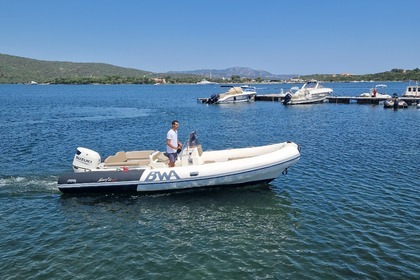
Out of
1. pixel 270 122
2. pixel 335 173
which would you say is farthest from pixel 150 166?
pixel 270 122

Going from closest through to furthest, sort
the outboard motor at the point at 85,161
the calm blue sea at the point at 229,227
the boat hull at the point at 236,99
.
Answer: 1. the calm blue sea at the point at 229,227
2. the outboard motor at the point at 85,161
3. the boat hull at the point at 236,99

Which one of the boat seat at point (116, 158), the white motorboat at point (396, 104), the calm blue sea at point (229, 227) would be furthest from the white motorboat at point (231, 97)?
the boat seat at point (116, 158)

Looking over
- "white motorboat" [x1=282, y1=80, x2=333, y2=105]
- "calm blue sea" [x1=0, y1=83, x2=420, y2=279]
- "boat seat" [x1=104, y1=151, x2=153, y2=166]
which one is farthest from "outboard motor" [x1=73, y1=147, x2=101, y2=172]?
"white motorboat" [x1=282, y1=80, x2=333, y2=105]

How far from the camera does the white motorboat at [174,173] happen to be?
1366 cm

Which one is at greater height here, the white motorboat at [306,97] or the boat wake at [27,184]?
the white motorboat at [306,97]

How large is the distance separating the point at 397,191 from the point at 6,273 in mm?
14057

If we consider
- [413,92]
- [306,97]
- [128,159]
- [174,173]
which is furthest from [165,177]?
[413,92]

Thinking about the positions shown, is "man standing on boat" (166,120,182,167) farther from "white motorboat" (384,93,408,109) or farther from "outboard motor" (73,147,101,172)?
"white motorboat" (384,93,408,109)

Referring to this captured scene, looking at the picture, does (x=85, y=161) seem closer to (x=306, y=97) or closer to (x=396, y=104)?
(x=396, y=104)

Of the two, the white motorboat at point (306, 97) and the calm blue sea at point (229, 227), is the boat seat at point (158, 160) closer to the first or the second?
the calm blue sea at point (229, 227)

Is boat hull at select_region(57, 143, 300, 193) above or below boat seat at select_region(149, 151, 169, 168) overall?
below

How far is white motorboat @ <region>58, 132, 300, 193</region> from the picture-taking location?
13.7m

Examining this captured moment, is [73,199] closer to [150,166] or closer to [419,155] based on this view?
[150,166]

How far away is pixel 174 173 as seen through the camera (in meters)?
13.7
